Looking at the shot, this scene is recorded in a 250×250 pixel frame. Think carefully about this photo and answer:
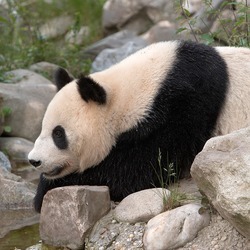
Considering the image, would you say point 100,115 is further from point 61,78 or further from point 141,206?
point 141,206

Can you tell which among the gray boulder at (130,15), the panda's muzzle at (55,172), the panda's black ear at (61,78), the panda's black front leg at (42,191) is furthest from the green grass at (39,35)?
the panda's muzzle at (55,172)

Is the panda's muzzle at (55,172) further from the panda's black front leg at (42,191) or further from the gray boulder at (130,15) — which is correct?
the gray boulder at (130,15)

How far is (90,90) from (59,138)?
0.47 meters

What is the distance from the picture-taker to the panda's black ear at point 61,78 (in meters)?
5.33

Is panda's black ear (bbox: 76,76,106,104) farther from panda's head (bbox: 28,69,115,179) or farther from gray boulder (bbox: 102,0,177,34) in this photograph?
gray boulder (bbox: 102,0,177,34)

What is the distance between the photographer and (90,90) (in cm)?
485

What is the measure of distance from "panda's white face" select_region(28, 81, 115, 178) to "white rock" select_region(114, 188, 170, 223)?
0.57 metres

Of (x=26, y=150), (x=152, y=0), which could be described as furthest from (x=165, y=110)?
(x=152, y=0)

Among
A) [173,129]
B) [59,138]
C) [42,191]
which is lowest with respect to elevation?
[42,191]

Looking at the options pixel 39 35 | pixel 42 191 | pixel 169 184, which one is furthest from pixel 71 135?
pixel 39 35

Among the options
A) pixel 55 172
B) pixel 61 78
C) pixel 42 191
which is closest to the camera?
pixel 55 172

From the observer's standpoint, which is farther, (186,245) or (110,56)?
(110,56)

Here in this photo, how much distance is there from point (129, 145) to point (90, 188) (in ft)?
1.79

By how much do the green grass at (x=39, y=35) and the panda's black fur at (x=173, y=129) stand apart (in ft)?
16.2
